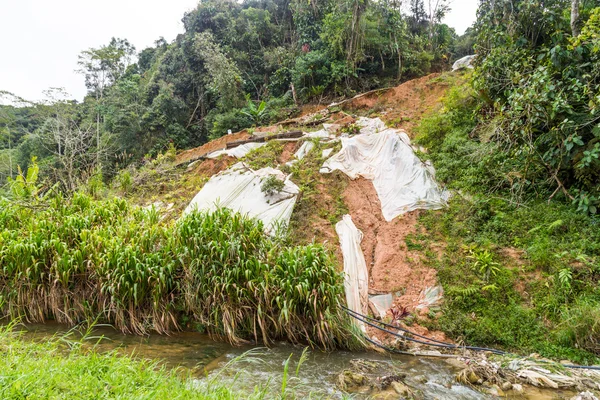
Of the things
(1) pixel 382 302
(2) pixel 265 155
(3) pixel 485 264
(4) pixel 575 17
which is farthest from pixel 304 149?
(4) pixel 575 17

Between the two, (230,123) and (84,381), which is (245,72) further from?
(84,381)

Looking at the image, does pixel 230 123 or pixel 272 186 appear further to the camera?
pixel 230 123

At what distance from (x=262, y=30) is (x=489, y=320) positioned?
63.5 feet

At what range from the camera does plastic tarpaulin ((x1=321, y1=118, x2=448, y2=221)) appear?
7.05m

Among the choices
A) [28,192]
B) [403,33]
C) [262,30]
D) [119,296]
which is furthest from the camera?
[262,30]

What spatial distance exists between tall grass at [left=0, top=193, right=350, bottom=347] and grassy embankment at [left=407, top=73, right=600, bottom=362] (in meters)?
2.14

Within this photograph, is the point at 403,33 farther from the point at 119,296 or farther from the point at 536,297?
the point at 119,296

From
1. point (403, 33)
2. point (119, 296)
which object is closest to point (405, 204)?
point (119, 296)

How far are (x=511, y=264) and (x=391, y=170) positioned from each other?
3486mm

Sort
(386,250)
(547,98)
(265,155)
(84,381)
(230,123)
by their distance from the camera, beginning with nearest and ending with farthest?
(84,381) → (547,98) → (386,250) → (265,155) → (230,123)

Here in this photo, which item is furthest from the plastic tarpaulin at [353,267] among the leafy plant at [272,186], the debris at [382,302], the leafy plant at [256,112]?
the leafy plant at [256,112]

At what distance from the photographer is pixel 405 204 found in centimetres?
706

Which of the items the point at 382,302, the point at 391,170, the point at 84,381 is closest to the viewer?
the point at 84,381

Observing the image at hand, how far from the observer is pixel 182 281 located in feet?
15.1
